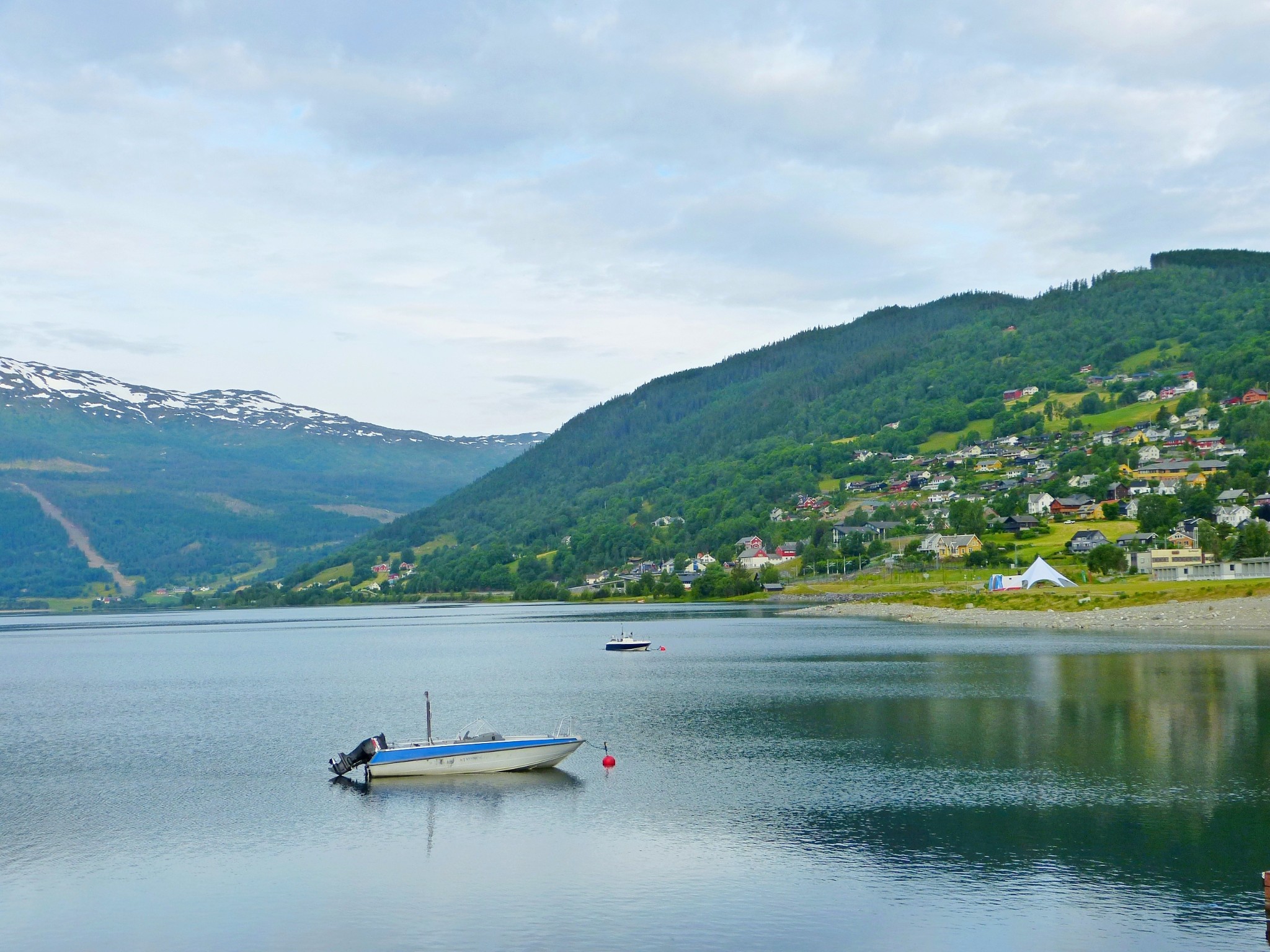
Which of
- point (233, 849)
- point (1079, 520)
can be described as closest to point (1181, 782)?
point (233, 849)

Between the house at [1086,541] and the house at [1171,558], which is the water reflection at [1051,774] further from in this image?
the house at [1086,541]

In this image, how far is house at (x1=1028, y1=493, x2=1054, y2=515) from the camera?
18588cm

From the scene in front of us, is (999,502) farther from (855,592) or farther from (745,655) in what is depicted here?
(745,655)

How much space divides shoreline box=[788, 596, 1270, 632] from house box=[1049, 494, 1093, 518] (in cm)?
6632

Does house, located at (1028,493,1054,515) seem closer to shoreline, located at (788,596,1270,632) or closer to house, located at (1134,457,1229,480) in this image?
house, located at (1134,457,1229,480)

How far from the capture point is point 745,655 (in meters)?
87.6

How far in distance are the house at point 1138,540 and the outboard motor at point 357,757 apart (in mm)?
120374

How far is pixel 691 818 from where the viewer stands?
33625 millimetres

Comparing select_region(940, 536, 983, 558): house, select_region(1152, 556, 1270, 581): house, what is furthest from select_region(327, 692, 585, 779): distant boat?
select_region(940, 536, 983, 558): house

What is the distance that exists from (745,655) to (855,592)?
77963 mm

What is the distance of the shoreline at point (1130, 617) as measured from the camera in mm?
92875

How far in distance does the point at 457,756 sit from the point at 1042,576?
336 feet

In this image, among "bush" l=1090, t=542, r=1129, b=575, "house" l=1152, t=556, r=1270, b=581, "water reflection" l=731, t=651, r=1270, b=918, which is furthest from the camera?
"bush" l=1090, t=542, r=1129, b=575

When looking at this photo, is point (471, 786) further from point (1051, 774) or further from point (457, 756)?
point (1051, 774)
